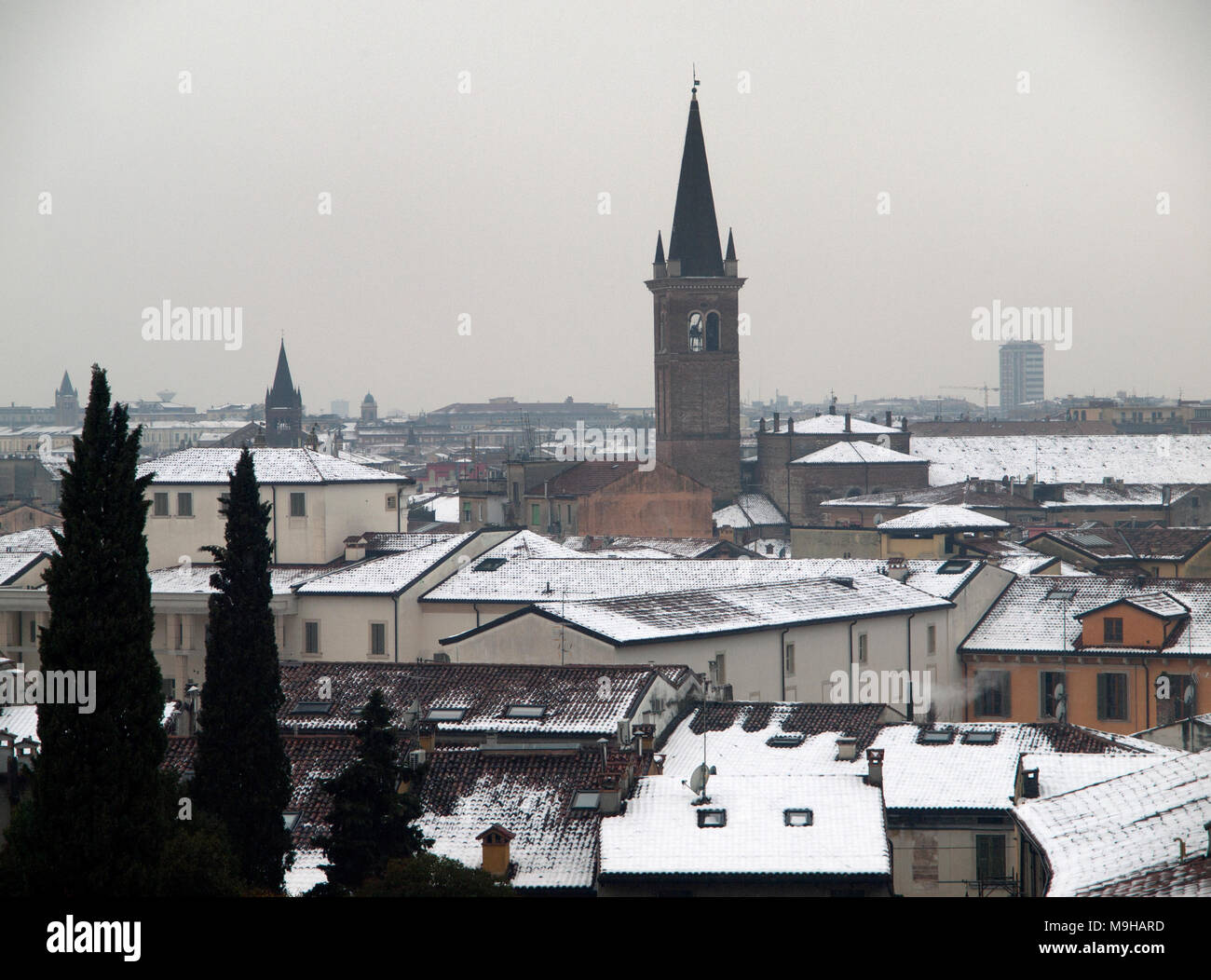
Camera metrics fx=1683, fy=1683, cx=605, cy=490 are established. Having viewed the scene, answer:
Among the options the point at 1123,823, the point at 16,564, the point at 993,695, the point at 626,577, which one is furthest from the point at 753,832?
the point at 16,564

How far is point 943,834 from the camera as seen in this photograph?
70.8 ft

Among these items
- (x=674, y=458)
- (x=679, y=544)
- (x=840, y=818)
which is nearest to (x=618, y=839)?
(x=840, y=818)

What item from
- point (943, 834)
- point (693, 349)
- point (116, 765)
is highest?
point (693, 349)

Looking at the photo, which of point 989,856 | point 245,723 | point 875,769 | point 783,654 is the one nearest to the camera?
point 245,723

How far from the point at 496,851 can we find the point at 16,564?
27753 mm

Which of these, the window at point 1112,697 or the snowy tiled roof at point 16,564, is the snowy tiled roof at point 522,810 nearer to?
the window at point 1112,697

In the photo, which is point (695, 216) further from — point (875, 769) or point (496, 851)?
point (496, 851)

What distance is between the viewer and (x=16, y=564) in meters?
43.2

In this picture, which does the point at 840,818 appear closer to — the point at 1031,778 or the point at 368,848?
the point at 1031,778

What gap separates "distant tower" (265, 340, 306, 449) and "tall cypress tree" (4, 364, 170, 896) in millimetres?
106797

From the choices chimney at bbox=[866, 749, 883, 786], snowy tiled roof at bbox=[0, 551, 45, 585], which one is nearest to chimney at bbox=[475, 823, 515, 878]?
chimney at bbox=[866, 749, 883, 786]
